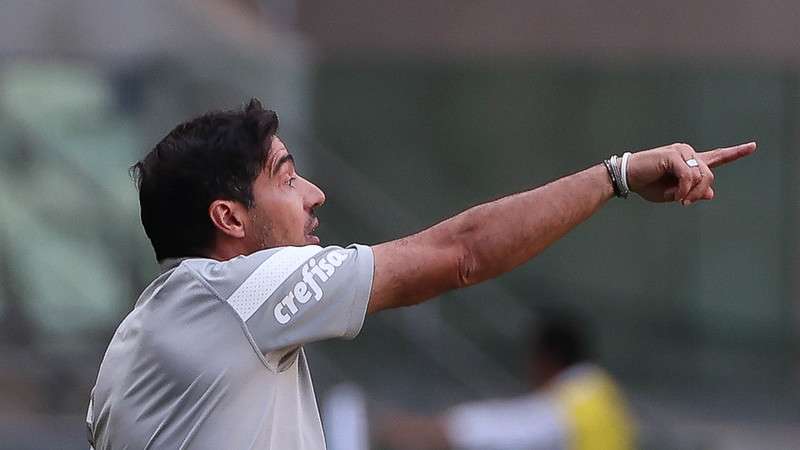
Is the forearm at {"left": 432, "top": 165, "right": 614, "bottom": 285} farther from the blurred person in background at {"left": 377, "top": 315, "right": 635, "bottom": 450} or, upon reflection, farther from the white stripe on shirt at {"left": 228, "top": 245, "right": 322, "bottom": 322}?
the blurred person in background at {"left": 377, "top": 315, "right": 635, "bottom": 450}

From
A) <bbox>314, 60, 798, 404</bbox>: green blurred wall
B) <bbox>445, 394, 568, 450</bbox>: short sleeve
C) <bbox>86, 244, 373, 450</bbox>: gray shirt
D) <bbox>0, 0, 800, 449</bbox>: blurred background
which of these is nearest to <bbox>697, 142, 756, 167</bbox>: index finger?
<bbox>86, 244, 373, 450</bbox>: gray shirt

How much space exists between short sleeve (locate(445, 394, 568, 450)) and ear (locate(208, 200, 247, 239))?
4.46 meters

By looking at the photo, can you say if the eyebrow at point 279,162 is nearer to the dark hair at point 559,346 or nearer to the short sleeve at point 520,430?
the short sleeve at point 520,430

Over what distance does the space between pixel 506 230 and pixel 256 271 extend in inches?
22.1

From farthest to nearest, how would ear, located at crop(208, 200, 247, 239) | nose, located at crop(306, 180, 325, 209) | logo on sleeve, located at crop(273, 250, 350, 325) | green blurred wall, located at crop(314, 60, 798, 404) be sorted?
green blurred wall, located at crop(314, 60, 798, 404)
nose, located at crop(306, 180, 325, 209)
ear, located at crop(208, 200, 247, 239)
logo on sleeve, located at crop(273, 250, 350, 325)

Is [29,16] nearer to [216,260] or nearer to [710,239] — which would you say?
[710,239]

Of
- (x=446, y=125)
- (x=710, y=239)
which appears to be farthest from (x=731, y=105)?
(x=446, y=125)

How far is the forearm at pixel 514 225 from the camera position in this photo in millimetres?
3750

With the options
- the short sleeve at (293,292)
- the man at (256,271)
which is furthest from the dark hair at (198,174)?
the short sleeve at (293,292)

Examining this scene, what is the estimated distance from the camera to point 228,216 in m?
3.70

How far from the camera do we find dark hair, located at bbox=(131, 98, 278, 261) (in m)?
3.68

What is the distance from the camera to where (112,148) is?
1094cm

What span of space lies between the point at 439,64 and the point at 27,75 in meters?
4.75

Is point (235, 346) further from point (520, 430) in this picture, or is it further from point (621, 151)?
point (621, 151)
